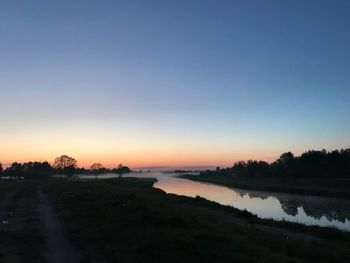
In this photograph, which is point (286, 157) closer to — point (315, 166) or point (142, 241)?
point (315, 166)

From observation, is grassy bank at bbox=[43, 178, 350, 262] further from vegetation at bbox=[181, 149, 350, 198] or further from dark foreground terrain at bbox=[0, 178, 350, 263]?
vegetation at bbox=[181, 149, 350, 198]

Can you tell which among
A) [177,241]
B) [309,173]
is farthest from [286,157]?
[177,241]

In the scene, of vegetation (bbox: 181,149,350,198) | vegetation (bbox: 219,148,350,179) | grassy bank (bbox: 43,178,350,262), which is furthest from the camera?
vegetation (bbox: 219,148,350,179)

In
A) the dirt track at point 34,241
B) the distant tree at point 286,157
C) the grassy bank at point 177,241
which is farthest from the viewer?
the distant tree at point 286,157

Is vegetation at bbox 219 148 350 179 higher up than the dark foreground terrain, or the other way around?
vegetation at bbox 219 148 350 179

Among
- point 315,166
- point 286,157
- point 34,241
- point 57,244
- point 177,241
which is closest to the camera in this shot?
point 177,241

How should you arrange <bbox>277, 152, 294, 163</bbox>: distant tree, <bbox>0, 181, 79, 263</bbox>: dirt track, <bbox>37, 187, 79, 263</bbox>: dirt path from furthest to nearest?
1. <bbox>277, 152, 294, 163</bbox>: distant tree
2. <bbox>0, 181, 79, 263</bbox>: dirt track
3. <bbox>37, 187, 79, 263</bbox>: dirt path

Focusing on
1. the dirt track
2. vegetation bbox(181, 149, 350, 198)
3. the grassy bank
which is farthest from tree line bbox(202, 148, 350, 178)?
the dirt track

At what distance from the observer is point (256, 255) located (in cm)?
1467

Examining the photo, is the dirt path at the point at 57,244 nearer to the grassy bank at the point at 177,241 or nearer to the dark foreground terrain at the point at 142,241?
the dark foreground terrain at the point at 142,241

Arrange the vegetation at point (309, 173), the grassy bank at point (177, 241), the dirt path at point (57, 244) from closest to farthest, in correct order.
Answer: the dirt path at point (57, 244) < the grassy bank at point (177, 241) < the vegetation at point (309, 173)

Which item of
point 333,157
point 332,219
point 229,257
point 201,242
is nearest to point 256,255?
point 229,257

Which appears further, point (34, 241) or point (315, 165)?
point (315, 165)

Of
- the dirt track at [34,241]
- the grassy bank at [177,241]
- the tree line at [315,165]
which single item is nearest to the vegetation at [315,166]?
the tree line at [315,165]
